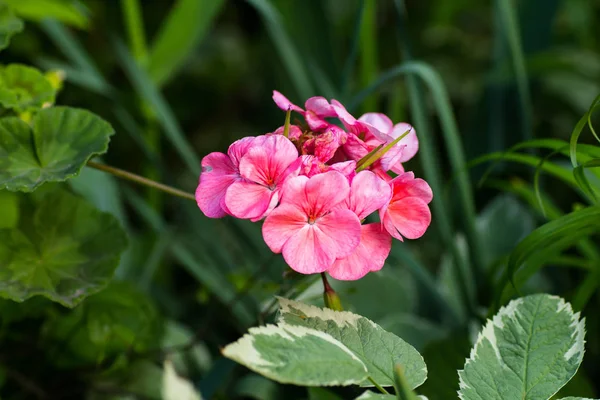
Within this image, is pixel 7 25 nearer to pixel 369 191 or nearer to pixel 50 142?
pixel 50 142

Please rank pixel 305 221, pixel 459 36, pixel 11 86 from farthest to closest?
pixel 459 36
pixel 11 86
pixel 305 221

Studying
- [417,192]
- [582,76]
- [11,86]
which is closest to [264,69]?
[582,76]

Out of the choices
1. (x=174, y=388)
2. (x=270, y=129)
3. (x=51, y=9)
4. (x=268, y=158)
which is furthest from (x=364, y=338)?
(x=270, y=129)

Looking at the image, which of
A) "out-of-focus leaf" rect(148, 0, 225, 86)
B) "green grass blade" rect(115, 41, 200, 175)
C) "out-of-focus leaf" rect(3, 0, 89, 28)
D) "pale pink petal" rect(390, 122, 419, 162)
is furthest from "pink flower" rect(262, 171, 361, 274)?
"out-of-focus leaf" rect(148, 0, 225, 86)

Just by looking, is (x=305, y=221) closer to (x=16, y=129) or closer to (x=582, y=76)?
(x=16, y=129)

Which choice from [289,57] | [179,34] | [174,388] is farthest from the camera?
[179,34]

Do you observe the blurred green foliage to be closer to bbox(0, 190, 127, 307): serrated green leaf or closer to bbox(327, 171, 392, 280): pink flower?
bbox(0, 190, 127, 307): serrated green leaf
